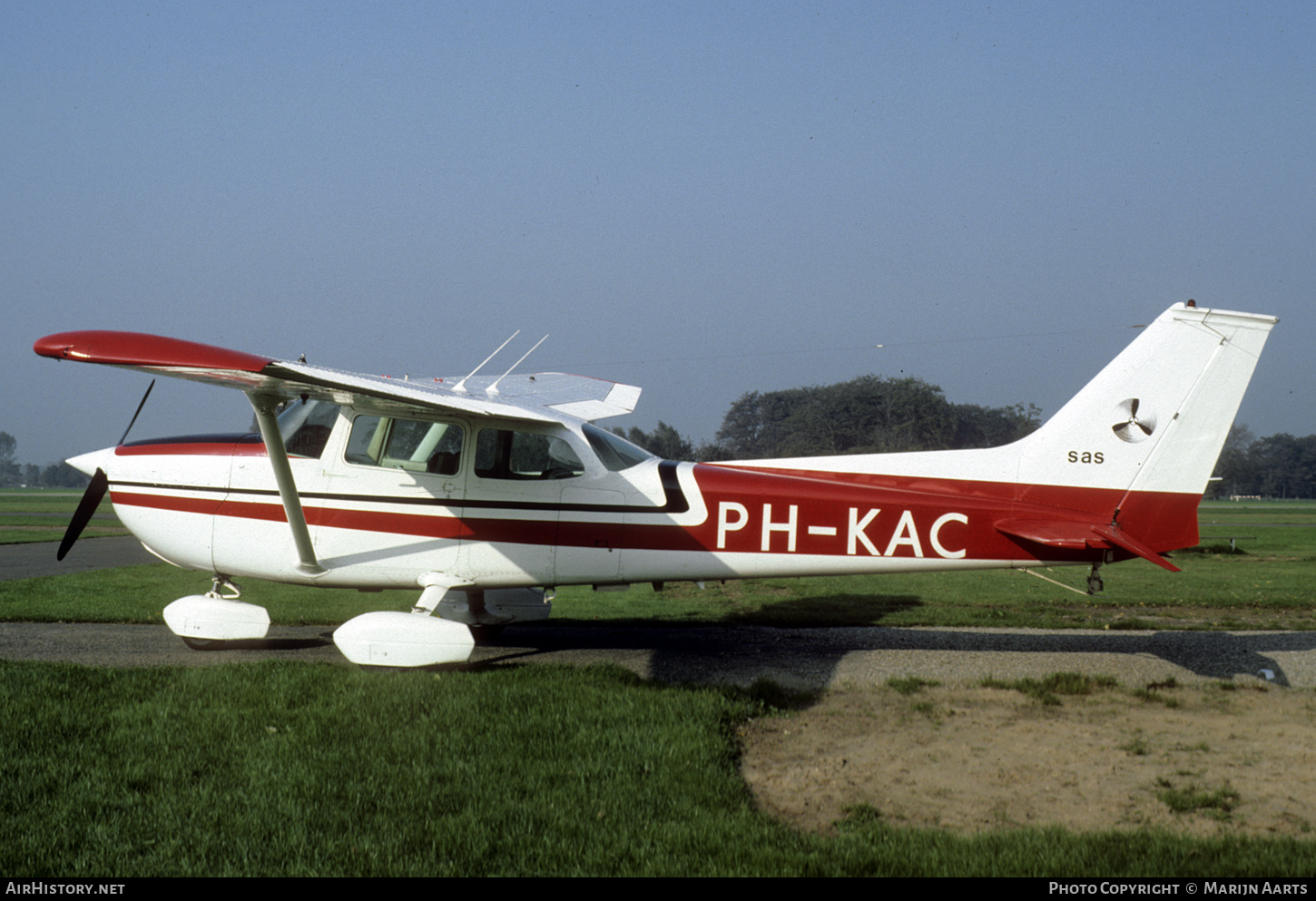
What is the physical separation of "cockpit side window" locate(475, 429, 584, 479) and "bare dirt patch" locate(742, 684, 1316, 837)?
280 centimetres

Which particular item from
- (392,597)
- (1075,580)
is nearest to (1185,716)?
(392,597)

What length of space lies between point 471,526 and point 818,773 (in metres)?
3.79

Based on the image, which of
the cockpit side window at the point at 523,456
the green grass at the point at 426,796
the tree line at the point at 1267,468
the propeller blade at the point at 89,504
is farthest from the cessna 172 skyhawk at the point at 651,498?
the tree line at the point at 1267,468

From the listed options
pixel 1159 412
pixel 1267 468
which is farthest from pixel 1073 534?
pixel 1267 468

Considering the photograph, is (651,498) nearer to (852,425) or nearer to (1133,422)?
(1133,422)

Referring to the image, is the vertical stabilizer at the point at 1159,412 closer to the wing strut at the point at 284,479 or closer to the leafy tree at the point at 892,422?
the wing strut at the point at 284,479

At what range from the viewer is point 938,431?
5388cm

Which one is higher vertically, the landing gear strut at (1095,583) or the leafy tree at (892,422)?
the leafy tree at (892,422)

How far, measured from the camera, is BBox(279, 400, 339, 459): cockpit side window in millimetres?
7621

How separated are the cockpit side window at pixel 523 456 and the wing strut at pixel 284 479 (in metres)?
1.47

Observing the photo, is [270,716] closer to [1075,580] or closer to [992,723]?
[992,723]

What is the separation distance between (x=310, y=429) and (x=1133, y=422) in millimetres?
7010

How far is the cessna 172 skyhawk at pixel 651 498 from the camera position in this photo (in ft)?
23.9

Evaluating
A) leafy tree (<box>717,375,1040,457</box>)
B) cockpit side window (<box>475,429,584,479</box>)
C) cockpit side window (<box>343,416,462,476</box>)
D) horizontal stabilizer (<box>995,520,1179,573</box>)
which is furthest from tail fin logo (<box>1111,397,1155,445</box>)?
leafy tree (<box>717,375,1040,457</box>)
